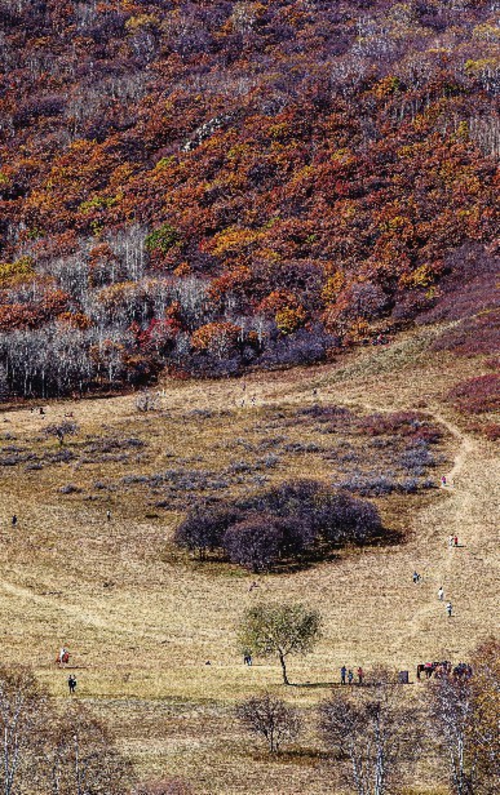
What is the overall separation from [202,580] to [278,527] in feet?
25.1

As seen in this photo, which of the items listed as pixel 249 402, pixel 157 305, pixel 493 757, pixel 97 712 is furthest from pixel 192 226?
pixel 493 757

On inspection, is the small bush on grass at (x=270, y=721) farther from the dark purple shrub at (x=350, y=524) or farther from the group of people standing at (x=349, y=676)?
the dark purple shrub at (x=350, y=524)

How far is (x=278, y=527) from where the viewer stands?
5734 cm

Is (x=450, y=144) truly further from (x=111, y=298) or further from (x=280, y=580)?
(x=280, y=580)

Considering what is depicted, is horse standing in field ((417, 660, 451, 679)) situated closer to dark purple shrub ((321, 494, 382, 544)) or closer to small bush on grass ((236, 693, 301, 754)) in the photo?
small bush on grass ((236, 693, 301, 754))

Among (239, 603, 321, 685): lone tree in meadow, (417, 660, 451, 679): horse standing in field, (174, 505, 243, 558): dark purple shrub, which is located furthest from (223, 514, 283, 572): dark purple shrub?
(417, 660, 451, 679): horse standing in field

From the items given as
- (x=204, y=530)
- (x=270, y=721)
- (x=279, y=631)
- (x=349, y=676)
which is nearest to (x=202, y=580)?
(x=204, y=530)

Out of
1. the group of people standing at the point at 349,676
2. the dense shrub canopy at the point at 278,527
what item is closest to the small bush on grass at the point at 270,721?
the group of people standing at the point at 349,676

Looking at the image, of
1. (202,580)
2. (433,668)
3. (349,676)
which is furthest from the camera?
(202,580)

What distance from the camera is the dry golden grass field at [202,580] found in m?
31.4

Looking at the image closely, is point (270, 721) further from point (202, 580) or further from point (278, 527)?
point (278, 527)

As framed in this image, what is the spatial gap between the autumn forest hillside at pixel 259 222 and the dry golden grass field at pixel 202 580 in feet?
70.6

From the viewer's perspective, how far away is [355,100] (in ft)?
565

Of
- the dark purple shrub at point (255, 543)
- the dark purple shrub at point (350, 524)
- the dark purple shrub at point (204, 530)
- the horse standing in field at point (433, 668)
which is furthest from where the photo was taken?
the dark purple shrub at point (350, 524)
